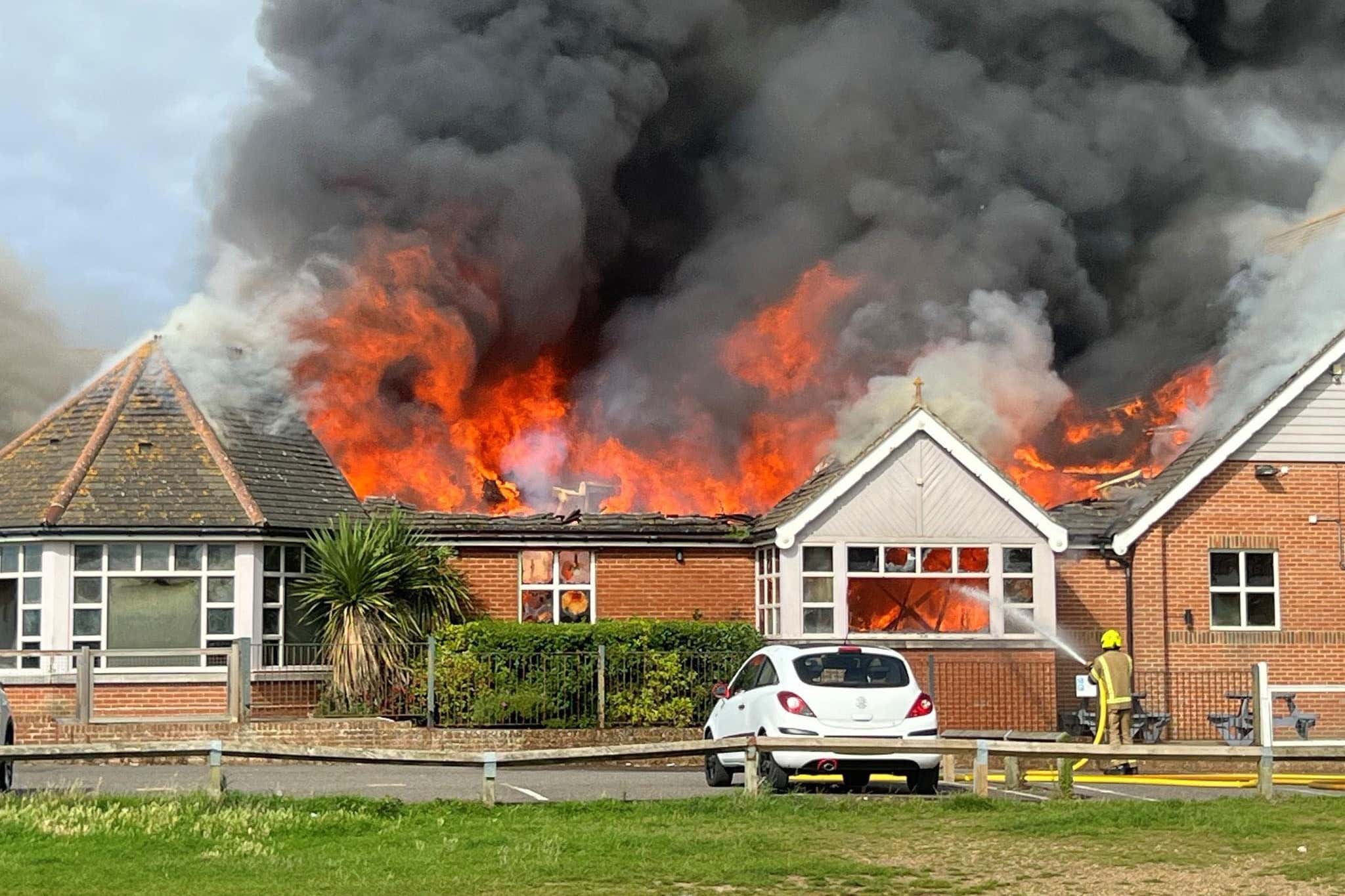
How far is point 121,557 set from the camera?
2745cm

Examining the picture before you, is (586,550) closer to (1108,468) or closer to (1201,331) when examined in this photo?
(1108,468)

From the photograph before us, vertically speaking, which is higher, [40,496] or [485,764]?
[40,496]

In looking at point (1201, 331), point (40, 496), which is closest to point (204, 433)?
point (40, 496)

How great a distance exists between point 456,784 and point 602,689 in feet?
19.9

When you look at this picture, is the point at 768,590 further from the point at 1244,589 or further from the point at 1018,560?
the point at 1244,589

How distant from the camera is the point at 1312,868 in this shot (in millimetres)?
13109

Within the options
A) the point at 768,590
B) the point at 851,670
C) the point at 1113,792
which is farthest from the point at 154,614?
the point at 1113,792

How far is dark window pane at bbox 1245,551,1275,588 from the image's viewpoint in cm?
3045

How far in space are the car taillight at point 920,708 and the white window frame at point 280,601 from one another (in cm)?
1154

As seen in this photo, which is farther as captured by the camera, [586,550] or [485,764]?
[586,550]

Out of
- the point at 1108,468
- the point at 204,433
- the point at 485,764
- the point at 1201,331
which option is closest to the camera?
the point at 485,764

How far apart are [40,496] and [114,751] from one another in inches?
477

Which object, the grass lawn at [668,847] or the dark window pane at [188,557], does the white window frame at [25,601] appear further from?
the grass lawn at [668,847]

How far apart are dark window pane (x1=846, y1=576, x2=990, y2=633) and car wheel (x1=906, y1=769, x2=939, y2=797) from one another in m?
11.1
